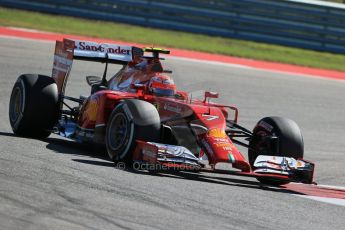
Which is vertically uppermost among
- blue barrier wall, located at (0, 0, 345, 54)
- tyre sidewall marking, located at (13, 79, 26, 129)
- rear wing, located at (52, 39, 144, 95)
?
blue barrier wall, located at (0, 0, 345, 54)

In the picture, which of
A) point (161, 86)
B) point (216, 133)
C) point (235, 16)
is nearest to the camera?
point (216, 133)

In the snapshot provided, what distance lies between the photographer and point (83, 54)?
12344mm

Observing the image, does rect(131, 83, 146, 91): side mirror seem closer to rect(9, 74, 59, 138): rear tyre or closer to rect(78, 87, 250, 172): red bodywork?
rect(78, 87, 250, 172): red bodywork

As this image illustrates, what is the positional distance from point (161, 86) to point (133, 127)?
154cm

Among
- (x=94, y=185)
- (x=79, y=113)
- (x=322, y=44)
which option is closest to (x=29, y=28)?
(x=322, y=44)

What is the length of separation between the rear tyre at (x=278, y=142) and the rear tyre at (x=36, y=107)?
262cm

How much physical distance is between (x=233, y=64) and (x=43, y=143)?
12.8 m

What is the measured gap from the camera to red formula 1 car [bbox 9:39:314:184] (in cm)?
969

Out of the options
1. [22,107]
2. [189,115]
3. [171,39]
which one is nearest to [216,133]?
[189,115]

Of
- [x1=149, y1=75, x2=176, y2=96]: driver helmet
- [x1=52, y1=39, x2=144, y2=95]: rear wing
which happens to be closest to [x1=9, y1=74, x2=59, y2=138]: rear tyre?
[x1=52, y1=39, x2=144, y2=95]: rear wing

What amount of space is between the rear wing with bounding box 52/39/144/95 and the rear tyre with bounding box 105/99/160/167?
7.76 feet

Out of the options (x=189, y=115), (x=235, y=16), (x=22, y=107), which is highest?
(x=235, y=16)

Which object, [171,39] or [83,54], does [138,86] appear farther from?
[171,39]

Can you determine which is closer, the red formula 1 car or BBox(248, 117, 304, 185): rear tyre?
the red formula 1 car
